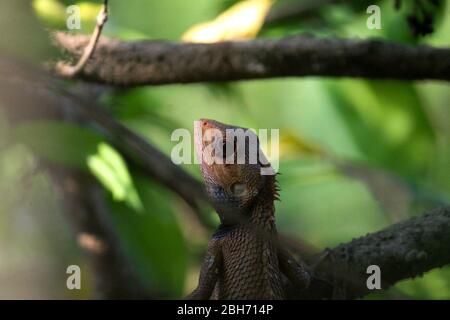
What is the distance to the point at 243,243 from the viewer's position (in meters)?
1.25

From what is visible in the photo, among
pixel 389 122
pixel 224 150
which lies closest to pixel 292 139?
pixel 389 122

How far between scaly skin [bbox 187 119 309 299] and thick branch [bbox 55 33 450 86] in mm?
442

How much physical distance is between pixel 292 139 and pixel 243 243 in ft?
3.26

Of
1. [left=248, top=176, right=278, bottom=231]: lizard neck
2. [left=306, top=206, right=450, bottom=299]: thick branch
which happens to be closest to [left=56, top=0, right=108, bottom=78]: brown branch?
[left=248, top=176, right=278, bottom=231]: lizard neck

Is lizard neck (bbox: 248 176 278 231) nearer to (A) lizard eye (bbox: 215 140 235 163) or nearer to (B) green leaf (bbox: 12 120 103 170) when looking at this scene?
(A) lizard eye (bbox: 215 140 235 163)

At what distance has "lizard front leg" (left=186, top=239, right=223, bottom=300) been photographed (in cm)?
125

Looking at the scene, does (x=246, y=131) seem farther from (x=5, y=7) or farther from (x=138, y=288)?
(x=138, y=288)

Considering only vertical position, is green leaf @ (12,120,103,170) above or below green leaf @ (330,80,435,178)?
below

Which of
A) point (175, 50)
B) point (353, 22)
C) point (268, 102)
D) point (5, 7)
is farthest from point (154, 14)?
point (5, 7)

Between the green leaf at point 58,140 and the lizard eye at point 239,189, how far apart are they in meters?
0.46

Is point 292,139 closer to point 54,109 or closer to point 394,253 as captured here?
point 54,109

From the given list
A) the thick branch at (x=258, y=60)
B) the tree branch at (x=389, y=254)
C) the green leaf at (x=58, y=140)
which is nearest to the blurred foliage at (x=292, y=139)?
the green leaf at (x=58, y=140)

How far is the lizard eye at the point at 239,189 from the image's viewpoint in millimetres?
1273

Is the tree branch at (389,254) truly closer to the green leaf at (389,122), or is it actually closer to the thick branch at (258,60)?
the thick branch at (258,60)
